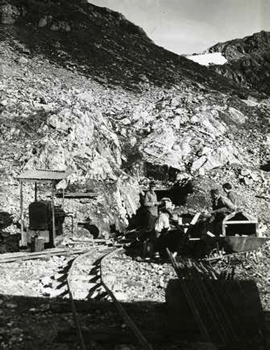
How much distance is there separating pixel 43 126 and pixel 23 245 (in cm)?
874

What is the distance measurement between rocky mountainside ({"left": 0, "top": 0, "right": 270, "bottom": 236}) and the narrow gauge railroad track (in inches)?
146

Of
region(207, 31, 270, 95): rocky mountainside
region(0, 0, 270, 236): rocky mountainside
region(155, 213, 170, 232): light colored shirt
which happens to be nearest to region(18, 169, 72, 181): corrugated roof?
region(155, 213, 170, 232): light colored shirt

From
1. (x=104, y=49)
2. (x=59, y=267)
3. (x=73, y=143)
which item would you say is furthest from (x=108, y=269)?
(x=104, y=49)

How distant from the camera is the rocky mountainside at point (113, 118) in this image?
16.3 metres

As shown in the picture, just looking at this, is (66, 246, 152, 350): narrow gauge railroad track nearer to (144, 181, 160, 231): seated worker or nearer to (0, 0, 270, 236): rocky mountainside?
(144, 181, 160, 231): seated worker

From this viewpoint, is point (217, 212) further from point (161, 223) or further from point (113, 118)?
point (113, 118)

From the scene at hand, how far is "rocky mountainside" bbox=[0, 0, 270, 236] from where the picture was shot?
16.3m

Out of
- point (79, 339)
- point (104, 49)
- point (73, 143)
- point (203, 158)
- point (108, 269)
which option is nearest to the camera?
point (79, 339)

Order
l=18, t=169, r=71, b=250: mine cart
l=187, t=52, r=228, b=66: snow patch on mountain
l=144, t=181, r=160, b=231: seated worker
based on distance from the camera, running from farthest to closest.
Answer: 1. l=187, t=52, r=228, b=66: snow patch on mountain
2. l=144, t=181, r=160, b=231: seated worker
3. l=18, t=169, r=71, b=250: mine cart

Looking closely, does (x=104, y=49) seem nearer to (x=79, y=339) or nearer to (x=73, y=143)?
(x=73, y=143)

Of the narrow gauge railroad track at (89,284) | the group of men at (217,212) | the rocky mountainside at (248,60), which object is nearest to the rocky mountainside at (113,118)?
the narrow gauge railroad track at (89,284)

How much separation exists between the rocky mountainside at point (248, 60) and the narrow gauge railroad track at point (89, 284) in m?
34.1

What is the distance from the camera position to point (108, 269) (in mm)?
8625

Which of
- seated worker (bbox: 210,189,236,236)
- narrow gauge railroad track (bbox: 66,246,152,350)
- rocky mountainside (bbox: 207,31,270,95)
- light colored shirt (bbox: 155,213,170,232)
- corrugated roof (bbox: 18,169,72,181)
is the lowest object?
Result: narrow gauge railroad track (bbox: 66,246,152,350)
